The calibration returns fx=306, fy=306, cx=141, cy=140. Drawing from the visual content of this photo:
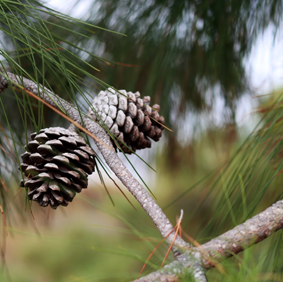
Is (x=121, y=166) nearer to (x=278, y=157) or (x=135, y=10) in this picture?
(x=278, y=157)

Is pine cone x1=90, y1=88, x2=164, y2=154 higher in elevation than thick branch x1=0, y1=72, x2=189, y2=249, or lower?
higher

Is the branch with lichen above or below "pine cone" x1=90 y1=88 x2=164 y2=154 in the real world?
below

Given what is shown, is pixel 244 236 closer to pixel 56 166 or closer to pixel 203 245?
pixel 203 245

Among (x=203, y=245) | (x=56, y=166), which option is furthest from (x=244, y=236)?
(x=56, y=166)
